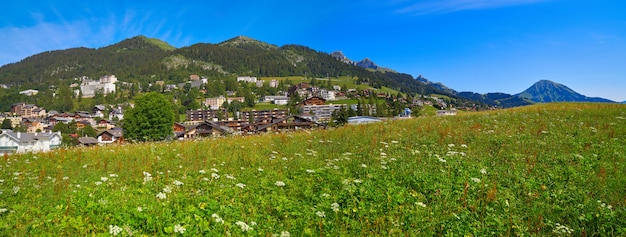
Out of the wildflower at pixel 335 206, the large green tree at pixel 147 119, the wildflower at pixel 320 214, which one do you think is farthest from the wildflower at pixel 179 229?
the large green tree at pixel 147 119

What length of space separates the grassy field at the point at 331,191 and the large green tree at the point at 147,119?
5500cm

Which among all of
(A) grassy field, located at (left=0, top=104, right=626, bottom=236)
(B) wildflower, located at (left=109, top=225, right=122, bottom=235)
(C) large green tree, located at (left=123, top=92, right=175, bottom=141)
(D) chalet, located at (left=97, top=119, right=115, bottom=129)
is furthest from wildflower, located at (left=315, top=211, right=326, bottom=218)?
(D) chalet, located at (left=97, top=119, right=115, bottom=129)

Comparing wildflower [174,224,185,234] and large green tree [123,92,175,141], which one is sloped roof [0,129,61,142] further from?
wildflower [174,224,185,234]

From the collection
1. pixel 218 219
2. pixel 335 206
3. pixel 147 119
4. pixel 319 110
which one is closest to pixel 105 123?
pixel 319 110

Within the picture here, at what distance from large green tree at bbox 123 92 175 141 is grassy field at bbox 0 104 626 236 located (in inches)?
2165

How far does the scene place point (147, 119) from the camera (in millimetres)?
61531

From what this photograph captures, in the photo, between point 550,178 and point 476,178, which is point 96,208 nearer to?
point 476,178

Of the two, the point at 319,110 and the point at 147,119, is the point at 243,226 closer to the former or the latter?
the point at 147,119

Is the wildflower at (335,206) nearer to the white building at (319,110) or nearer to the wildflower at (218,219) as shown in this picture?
the wildflower at (218,219)

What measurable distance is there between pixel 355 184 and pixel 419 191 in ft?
4.63

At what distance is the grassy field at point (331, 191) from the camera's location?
5125 millimetres

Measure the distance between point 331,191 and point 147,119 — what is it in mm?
63794

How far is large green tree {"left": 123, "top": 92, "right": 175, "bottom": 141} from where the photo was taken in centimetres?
6125

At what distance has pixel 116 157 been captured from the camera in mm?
10656
